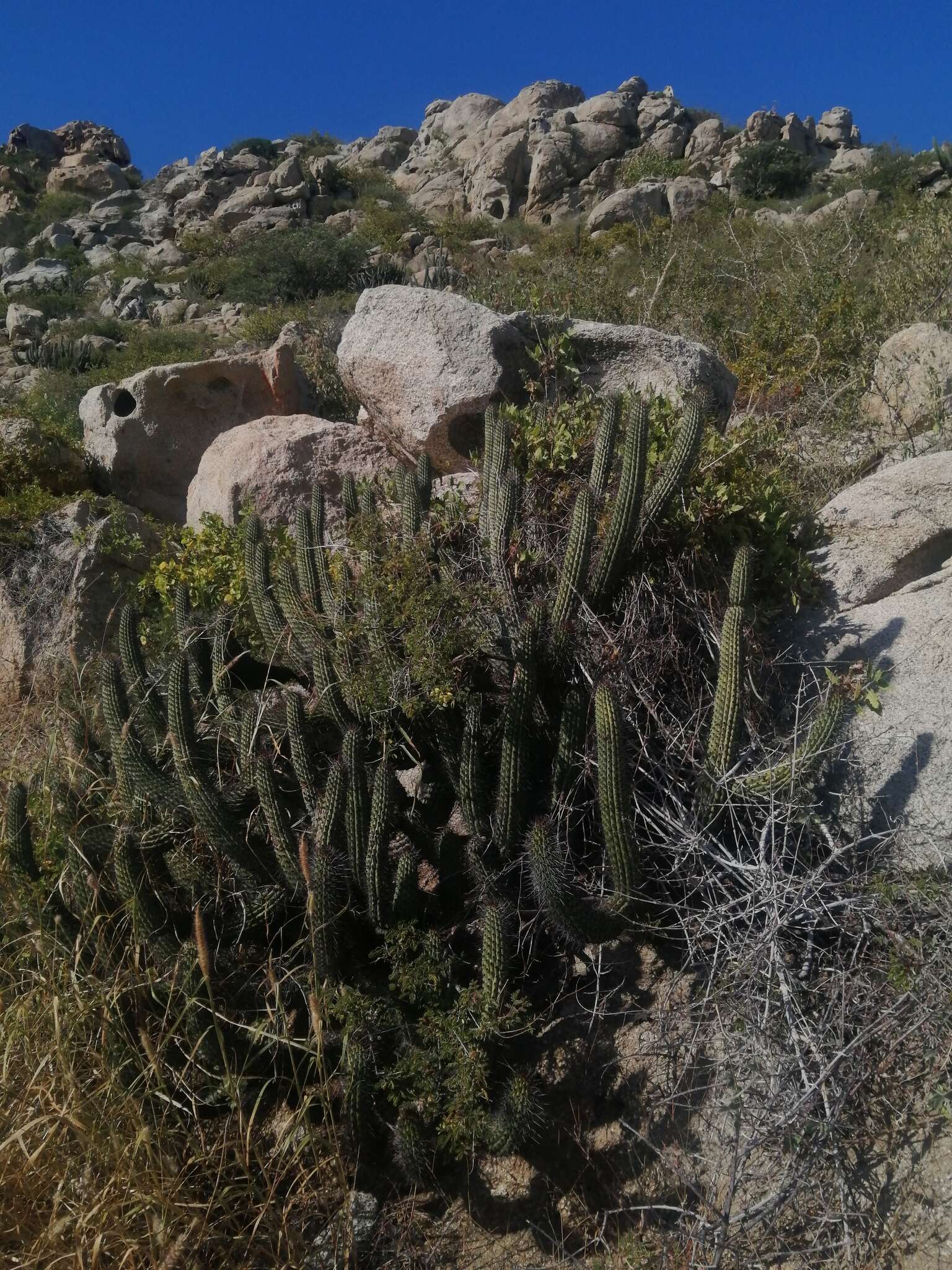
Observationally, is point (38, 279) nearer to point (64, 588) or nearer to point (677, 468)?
point (64, 588)

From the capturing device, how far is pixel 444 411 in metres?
5.59

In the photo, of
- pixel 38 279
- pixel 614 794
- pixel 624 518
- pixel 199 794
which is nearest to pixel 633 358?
pixel 624 518

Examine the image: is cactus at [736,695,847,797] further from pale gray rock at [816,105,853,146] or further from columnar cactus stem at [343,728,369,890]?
pale gray rock at [816,105,853,146]

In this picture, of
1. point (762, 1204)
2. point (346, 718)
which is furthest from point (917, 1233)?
point (346, 718)

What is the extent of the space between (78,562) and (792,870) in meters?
5.13

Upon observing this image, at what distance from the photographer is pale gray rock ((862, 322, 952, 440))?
21.1 feet

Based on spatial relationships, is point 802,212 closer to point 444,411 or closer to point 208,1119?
point 444,411

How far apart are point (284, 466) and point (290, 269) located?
50.3 feet

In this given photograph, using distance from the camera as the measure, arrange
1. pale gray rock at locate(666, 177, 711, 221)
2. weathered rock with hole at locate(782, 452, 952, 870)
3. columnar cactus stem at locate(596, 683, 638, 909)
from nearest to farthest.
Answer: columnar cactus stem at locate(596, 683, 638, 909)
weathered rock with hole at locate(782, 452, 952, 870)
pale gray rock at locate(666, 177, 711, 221)

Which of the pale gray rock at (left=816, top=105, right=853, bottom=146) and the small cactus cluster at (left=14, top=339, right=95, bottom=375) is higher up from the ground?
the pale gray rock at (left=816, top=105, right=853, bottom=146)

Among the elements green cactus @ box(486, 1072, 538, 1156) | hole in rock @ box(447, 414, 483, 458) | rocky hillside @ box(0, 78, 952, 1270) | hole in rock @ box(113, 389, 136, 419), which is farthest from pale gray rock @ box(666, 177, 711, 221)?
green cactus @ box(486, 1072, 538, 1156)

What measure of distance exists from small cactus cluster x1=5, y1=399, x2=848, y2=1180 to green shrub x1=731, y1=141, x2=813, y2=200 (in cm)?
2293

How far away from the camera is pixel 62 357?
1605cm

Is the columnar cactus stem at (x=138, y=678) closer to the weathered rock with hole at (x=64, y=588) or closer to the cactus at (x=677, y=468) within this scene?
the weathered rock with hole at (x=64, y=588)
